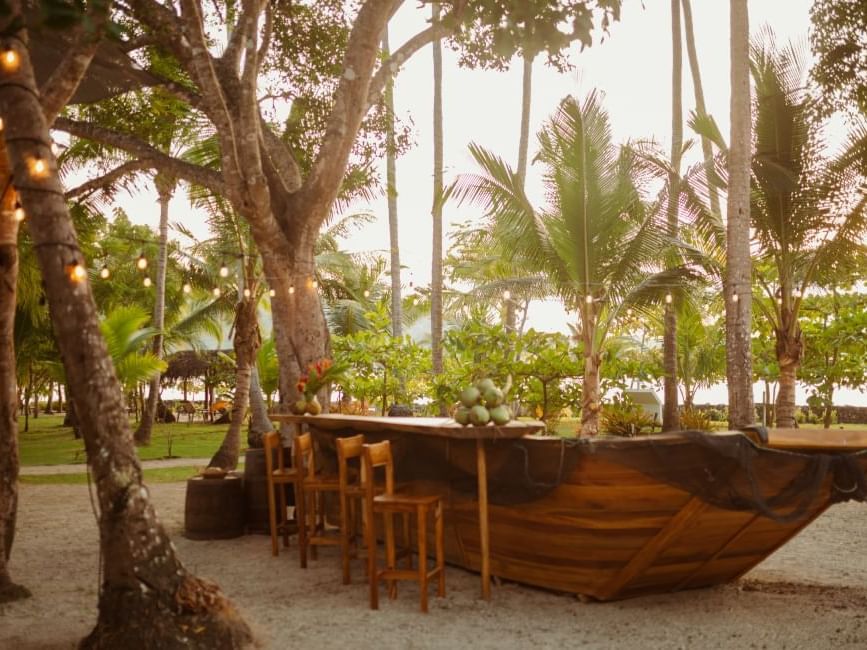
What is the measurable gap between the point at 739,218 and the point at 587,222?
5.91ft

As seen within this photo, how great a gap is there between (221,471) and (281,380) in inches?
59.2

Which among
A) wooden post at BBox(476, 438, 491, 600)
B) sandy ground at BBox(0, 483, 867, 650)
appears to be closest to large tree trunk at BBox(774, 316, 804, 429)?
sandy ground at BBox(0, 483, 867, 650)

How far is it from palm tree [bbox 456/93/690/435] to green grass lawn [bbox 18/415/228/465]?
23.8 ft

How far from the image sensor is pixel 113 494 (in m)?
3.78

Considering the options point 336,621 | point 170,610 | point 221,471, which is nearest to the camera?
point 170,610

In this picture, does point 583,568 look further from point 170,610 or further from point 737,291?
point 737,291

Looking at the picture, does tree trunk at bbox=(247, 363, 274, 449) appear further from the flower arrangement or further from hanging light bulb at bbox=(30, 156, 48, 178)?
hanging light bulb at bbox=(30, 156, 48, 178)

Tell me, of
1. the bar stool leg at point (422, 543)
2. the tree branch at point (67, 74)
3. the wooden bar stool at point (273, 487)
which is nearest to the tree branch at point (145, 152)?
the wooden bar stool at point (273, 487)

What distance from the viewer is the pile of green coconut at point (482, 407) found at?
15.0 feet

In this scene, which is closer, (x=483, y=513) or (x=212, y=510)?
(x=483, y=513)

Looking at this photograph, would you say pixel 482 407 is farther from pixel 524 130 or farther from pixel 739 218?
pixel 524 130

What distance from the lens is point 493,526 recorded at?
4973mm

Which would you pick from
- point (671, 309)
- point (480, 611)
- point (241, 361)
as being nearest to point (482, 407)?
point (480, 611)

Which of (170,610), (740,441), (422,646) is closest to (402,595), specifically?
(422,646)
